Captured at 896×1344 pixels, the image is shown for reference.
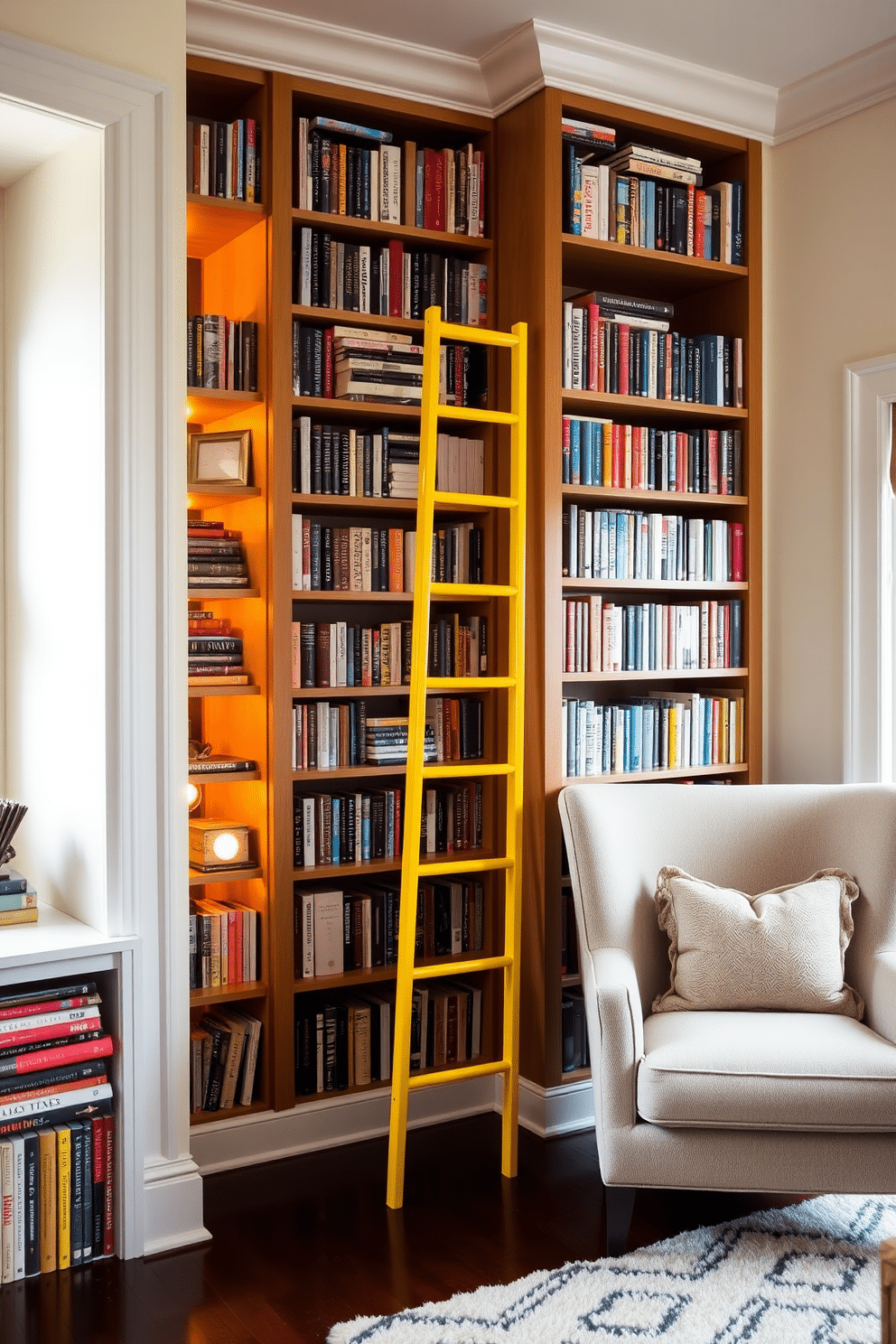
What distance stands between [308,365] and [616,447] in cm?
92

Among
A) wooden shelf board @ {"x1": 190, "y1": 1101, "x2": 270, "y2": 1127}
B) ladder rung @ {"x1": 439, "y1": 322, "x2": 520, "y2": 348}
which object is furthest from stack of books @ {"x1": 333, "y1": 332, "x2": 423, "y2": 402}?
wooden shelf board @ {"x1": 190, "y1": 1101, "x2": 270, "y2": 1127}

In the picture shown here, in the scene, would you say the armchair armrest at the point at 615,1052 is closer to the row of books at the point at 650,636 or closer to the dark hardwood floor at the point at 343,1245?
the dark hardwood floor at the point at 343,1245

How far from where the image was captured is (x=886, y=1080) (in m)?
2.57

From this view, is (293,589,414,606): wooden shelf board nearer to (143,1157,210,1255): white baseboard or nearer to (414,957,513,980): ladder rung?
(414,957,513,980): ladder rung

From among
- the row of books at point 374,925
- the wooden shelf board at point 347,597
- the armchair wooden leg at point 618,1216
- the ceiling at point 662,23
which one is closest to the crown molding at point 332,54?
the ceiling at point 662,23

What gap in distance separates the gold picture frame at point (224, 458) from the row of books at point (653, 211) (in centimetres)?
109

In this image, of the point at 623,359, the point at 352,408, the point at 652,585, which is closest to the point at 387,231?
the point at 352,408

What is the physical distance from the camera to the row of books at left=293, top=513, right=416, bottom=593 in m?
3.28

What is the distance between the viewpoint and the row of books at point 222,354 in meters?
3.15

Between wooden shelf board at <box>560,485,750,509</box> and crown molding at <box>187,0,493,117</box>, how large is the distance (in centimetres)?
110

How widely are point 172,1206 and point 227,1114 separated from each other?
439 millimetres

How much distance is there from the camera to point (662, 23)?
320 cm

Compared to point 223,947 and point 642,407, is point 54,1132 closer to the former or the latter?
point 223,947

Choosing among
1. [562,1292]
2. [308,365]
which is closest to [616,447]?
[308,365]
